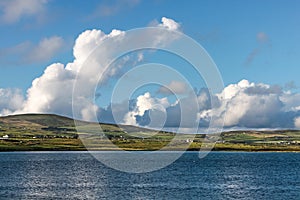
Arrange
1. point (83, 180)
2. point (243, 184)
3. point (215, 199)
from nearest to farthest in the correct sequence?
point (215, 199) < point (243, 184) < point (83, 180)

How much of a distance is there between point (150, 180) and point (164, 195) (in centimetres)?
2737

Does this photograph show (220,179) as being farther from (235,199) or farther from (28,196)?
(28,196)

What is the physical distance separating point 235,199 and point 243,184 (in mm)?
25665

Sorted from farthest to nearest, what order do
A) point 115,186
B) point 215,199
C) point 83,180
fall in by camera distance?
point 83,180 < point 115,186 < point 215,199

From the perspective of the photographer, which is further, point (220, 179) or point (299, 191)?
point (220, 179)

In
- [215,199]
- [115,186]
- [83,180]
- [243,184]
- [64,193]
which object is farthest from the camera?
[83,180]

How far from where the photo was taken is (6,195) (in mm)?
85250

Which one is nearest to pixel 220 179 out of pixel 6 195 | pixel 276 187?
pixel 276 187

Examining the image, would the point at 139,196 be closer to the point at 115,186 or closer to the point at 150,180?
the point at 115,186

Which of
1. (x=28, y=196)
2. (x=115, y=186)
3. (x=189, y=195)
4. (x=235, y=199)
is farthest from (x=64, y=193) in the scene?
(x=235, y=199)

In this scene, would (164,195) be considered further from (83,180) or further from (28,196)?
(83,180)

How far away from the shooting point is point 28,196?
274ft

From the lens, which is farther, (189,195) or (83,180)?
(83,180)

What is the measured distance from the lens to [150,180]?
365 feet
